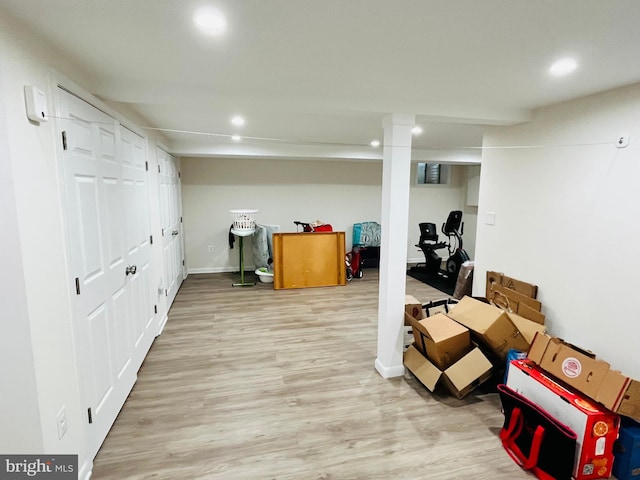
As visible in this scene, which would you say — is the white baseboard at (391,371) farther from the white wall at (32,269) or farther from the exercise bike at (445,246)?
the exercise bike at (445,246)

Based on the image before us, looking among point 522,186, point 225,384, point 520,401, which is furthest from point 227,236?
point 520,401

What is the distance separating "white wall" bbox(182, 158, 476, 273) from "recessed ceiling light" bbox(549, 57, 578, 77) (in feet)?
14.4

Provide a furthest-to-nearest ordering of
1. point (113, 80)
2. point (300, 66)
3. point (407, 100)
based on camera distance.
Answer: point (407, 100) < point (113, 80) < point (300, 66)

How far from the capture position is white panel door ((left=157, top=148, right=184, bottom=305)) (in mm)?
3854

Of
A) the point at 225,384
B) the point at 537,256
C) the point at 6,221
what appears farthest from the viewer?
the point at 537,256

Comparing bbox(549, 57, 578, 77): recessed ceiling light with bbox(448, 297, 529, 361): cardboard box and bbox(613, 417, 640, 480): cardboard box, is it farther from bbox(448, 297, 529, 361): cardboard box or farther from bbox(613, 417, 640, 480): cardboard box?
bbox(613, 417, 640, 480): cardboard box

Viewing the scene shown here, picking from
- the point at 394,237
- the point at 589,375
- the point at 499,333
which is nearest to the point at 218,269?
the point at 394,237

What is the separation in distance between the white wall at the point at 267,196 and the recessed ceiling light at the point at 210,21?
4459 mm

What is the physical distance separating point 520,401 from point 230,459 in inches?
66.9

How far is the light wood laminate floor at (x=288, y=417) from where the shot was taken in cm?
180

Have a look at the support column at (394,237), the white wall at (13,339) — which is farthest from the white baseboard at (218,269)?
the white wall at (13,339)

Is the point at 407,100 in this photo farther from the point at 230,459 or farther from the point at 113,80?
the point at 230,459

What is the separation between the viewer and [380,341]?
2730mm

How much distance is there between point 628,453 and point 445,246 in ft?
13.9
